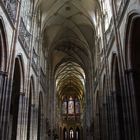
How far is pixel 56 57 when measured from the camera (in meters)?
33.9

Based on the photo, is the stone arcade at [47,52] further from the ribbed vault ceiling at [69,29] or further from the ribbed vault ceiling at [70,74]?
the ribbed vault ceiling at [70,74]

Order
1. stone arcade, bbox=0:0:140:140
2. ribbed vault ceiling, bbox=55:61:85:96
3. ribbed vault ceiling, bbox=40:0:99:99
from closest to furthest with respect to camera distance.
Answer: stone arcade, bbox=0:0:140:140 → ribbed vault ceiling, bbox=40:0:99:99 → ribbed vault ceiling, bbox=55:61:85:96

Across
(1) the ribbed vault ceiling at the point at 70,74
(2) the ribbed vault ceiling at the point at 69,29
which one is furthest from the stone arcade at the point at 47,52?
(1) the ribbed vault ceiling at the point at 70,74

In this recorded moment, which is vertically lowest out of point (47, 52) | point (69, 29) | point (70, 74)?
point (47, 52)

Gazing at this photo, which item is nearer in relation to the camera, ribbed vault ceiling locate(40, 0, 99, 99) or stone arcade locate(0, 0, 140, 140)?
stone arcade locate(0, 0, 140, 140)

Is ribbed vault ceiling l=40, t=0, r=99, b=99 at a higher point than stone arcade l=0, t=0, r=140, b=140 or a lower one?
higher

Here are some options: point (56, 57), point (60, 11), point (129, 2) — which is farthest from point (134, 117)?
point (56, 57)

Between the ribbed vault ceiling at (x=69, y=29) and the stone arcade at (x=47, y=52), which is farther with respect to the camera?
the ribbed vault ceiling at (x=69, y=29)

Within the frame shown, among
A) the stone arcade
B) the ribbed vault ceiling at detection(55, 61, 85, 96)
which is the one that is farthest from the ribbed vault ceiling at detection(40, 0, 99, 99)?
the ribbed vault ceiling at detection(55, 61, 85, 96)

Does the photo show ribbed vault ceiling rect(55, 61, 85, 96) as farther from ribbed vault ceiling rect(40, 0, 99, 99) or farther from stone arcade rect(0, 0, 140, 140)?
stone arcade rect(0, 0, 140, 140)

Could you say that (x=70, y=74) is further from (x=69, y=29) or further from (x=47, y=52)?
(x=69, y=29)

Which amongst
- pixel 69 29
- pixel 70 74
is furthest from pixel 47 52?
pixel 70 74

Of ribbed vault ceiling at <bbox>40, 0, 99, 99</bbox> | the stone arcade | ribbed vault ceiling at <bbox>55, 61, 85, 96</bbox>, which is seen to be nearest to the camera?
the stone arcade

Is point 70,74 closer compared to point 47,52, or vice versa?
point 47,52
